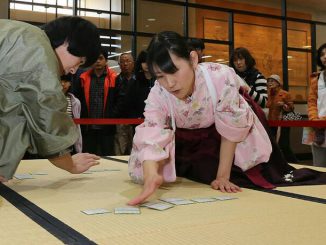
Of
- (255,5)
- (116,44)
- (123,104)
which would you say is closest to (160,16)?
(116,44)

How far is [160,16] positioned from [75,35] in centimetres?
629

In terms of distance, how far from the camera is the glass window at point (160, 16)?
7730 mm

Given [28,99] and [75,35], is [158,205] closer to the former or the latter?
[28,99]

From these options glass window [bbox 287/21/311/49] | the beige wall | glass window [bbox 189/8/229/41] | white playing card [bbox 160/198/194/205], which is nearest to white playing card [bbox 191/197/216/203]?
white playing card [bbox 160/198/194/205]

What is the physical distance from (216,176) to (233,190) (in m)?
0.21

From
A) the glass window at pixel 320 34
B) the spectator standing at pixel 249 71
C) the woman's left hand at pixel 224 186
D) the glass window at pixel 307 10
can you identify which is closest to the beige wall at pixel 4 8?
the spectator standing at pixel 249 71

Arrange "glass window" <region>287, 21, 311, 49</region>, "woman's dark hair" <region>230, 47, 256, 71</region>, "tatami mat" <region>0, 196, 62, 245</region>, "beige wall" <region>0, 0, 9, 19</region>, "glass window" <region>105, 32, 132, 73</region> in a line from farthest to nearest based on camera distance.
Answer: "glass window" <region>287, 21, 311, 49</region> < "glass window" <region>105, 32, 132, 73</region> < "beige wall" <region>0, 0, 9, 19</region> < "woman's dark hair" <region>230, 47, 256, 71</region> < "tatami mat" <region>0, 196, 62, 245</region>

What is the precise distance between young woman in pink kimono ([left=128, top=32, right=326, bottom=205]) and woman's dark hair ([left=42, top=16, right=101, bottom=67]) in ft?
0.83

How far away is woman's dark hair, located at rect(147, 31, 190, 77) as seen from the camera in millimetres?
1886

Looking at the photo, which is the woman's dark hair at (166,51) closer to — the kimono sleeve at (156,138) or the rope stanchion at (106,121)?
the kimono sleeve at (156,138)

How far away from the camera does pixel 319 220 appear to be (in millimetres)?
1407

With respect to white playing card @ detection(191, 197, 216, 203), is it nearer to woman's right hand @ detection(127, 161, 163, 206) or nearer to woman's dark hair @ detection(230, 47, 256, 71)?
woman's right hand @ detection(127, 161, 163, 206)

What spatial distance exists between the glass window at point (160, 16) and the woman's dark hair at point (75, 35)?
588 centimetres

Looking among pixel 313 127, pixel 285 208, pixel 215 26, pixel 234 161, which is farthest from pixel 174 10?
pixel 285 208
